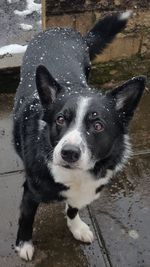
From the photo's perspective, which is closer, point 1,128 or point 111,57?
point 1,128

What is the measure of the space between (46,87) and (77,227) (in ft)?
3.75

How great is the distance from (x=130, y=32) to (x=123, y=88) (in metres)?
2.16

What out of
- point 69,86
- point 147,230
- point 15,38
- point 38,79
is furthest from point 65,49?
point 15,38

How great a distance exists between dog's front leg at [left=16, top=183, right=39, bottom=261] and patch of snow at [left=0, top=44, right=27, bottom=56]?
2.13 metres

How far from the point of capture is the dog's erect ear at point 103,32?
3920 mm

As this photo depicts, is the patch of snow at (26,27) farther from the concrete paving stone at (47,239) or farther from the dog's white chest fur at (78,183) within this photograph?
the dog's white chest fur at (78,183)

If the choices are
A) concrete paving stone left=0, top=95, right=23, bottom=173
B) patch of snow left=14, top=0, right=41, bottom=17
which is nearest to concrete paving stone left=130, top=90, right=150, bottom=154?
concrete paving stone left=0, top=95, right=23, bottom=173

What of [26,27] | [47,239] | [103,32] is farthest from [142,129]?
[26,27]

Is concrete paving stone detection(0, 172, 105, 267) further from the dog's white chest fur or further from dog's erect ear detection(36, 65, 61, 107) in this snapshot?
dog's erect ear detection(36, 65, 61, 107)

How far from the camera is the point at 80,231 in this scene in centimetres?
326

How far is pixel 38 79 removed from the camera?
2627mm

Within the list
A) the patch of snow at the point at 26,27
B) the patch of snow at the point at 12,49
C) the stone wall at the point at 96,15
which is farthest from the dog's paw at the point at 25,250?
the patch of snow at the point at 26,27

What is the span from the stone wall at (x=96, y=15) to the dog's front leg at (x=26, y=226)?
6.24 ft

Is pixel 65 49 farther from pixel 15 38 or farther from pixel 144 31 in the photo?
pixel 15 38
